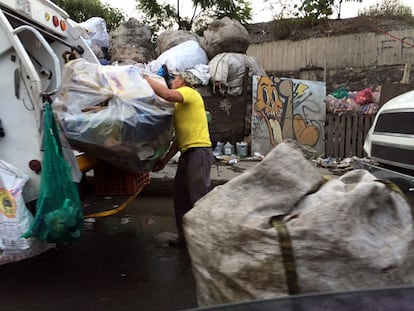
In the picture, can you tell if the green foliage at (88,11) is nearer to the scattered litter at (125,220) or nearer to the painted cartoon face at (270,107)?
the painted cartoon face at (270,107)

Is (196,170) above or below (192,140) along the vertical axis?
below

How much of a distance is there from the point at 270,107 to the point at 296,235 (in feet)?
28.6

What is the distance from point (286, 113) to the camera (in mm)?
10555

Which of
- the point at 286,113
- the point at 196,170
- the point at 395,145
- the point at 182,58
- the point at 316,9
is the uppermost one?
the point at 316,9

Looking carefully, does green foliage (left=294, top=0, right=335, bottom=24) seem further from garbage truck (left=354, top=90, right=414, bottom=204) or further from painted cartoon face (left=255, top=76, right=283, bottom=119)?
garbage truck (left=354, top=90, right=414, bottom=204)

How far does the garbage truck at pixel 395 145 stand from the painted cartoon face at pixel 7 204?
3.24m

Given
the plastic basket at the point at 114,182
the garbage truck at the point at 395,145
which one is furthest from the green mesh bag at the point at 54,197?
the garbage truck at the point at 395,145

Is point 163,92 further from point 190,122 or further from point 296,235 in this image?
point 296,235

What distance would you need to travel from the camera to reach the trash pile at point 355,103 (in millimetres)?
10492

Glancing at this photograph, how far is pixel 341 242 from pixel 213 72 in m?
8.49

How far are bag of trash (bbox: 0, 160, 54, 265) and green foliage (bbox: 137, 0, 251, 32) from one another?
14105 mm

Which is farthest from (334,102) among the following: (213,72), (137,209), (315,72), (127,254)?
(127,254)

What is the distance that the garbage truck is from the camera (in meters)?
4.36

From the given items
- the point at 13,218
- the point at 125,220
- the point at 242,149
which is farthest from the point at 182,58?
the point at 13,218
